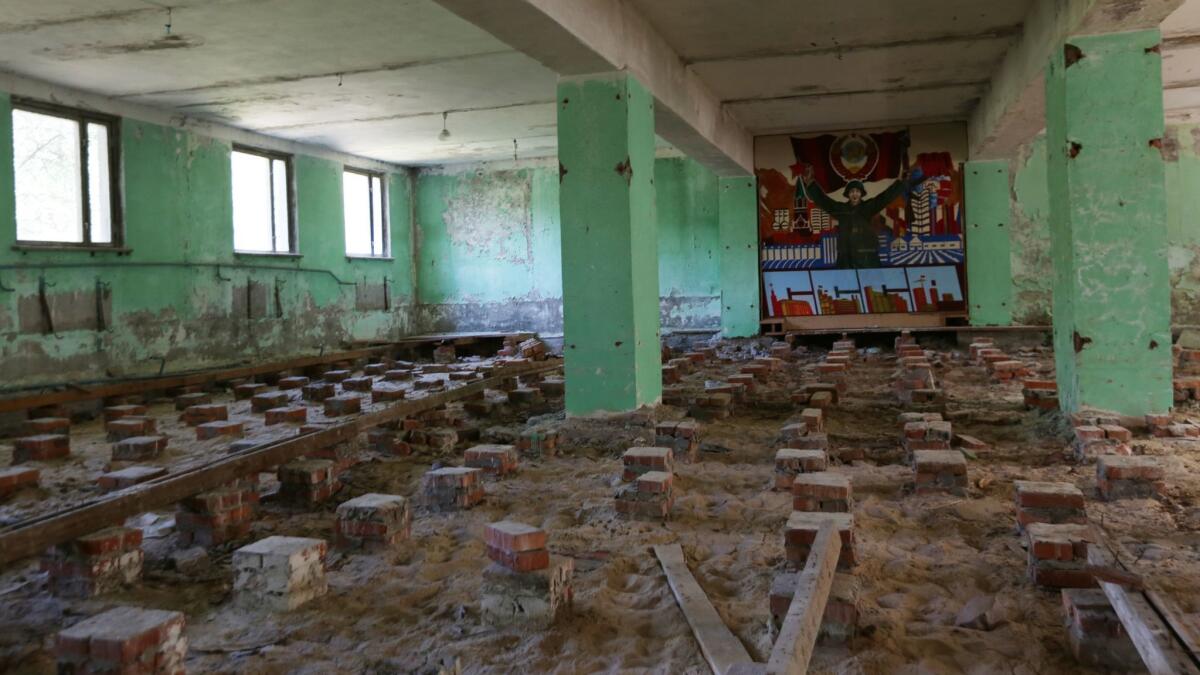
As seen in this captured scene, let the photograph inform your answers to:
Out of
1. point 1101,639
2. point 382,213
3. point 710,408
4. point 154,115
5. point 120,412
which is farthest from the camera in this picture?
point 382,213

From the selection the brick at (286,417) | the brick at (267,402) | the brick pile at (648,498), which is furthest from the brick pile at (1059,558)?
the brick at (267,402)

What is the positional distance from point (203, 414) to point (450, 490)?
3956 mm

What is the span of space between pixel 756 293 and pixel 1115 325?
24.3 feet

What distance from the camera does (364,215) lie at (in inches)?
583

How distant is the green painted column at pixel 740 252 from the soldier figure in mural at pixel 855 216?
3.06 feet

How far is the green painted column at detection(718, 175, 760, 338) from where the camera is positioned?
523 inches

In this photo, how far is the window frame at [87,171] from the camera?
8758mm

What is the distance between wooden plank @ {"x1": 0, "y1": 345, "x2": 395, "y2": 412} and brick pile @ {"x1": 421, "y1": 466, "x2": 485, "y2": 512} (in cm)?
531

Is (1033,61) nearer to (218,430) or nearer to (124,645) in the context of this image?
(218,430)

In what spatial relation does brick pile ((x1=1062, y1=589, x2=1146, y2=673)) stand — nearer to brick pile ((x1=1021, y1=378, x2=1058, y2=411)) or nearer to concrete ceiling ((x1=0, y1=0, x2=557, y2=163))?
brick pile ((x1=1021, y1=378, x2=1058, y2=411))

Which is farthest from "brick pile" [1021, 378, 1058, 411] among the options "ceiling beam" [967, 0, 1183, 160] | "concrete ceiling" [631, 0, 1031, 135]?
"concrete ceiling" [631, 0, 1031, 135]

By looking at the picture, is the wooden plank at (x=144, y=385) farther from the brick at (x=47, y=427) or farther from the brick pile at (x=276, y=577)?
the brick pile at (x=276, y=577)

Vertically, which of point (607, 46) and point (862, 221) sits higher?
point (607, 46)

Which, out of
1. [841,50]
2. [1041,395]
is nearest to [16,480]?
[1041,395]
